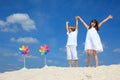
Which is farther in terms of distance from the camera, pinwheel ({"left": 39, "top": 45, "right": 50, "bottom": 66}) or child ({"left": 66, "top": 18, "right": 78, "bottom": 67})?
pinwheel ({"left": 39, "top": 45, "right": 50, "bottom": 66})

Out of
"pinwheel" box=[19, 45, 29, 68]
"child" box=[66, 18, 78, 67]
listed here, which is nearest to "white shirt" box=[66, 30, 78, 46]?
"child" box=[66, 18, 78, 67]

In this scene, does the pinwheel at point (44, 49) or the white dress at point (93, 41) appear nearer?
the white dress at point (93, 41)

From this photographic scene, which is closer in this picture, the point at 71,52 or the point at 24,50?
the point at 71,52

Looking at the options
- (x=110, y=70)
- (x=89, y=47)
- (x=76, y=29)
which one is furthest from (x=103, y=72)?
(x=76, y=29)

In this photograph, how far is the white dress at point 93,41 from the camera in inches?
488

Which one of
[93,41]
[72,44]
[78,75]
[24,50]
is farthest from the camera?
[24,50]

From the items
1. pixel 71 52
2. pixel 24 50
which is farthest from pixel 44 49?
pixel 71 52

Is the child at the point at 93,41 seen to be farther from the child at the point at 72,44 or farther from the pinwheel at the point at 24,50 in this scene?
the pinwheel at the point at 24,50

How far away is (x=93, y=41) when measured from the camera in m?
A: 12.4

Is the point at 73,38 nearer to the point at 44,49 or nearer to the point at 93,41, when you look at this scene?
the point at 93,41

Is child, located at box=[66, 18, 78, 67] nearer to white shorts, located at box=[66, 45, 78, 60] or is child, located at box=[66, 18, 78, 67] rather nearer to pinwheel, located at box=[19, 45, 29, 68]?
white shorts, located at box=[66, 45, 78, 60]

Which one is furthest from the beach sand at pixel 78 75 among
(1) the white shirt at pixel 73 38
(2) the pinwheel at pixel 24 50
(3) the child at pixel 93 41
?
(2) the pinwheel at pixel 24 50

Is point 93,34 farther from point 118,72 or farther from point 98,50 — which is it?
point 118,72

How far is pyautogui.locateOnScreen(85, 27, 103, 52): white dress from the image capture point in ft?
Result: 40.7
